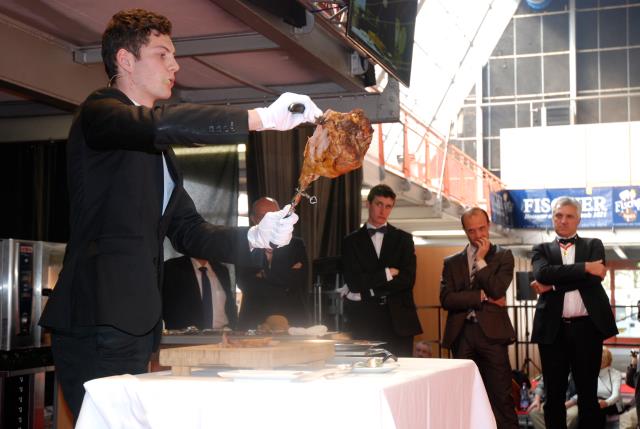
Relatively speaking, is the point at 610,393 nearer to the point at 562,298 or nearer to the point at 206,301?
the point at 562,298

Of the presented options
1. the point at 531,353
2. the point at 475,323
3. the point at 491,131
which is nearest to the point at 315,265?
the point at 475,323

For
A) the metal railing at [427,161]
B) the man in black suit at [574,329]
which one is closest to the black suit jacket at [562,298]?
the man in black suit at [574,329]

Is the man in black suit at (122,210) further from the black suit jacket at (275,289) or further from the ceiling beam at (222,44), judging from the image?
the black suit jacket at (275,289)

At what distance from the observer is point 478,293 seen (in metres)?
5.43

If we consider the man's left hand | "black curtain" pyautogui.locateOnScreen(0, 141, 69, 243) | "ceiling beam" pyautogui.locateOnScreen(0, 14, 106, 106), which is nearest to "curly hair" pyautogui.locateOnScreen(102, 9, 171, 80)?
"ceiling beam" pyautogui.locateOnScreen(0, 14, 106, 106)

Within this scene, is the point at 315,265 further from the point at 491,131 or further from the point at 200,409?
the point at 491,131

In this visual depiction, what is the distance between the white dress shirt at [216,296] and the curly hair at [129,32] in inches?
129

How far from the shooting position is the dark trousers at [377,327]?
5.37 metres

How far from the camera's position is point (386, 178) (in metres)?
12.5

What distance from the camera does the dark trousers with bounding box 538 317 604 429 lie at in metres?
5.44

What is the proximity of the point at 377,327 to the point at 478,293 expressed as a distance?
63 centimetres

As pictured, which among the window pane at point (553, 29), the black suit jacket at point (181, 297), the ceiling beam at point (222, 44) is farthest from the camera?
the window pane at point (553, 29)

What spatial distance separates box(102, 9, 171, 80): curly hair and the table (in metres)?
0.74

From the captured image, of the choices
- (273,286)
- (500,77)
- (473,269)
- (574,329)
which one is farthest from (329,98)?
(500,77)
